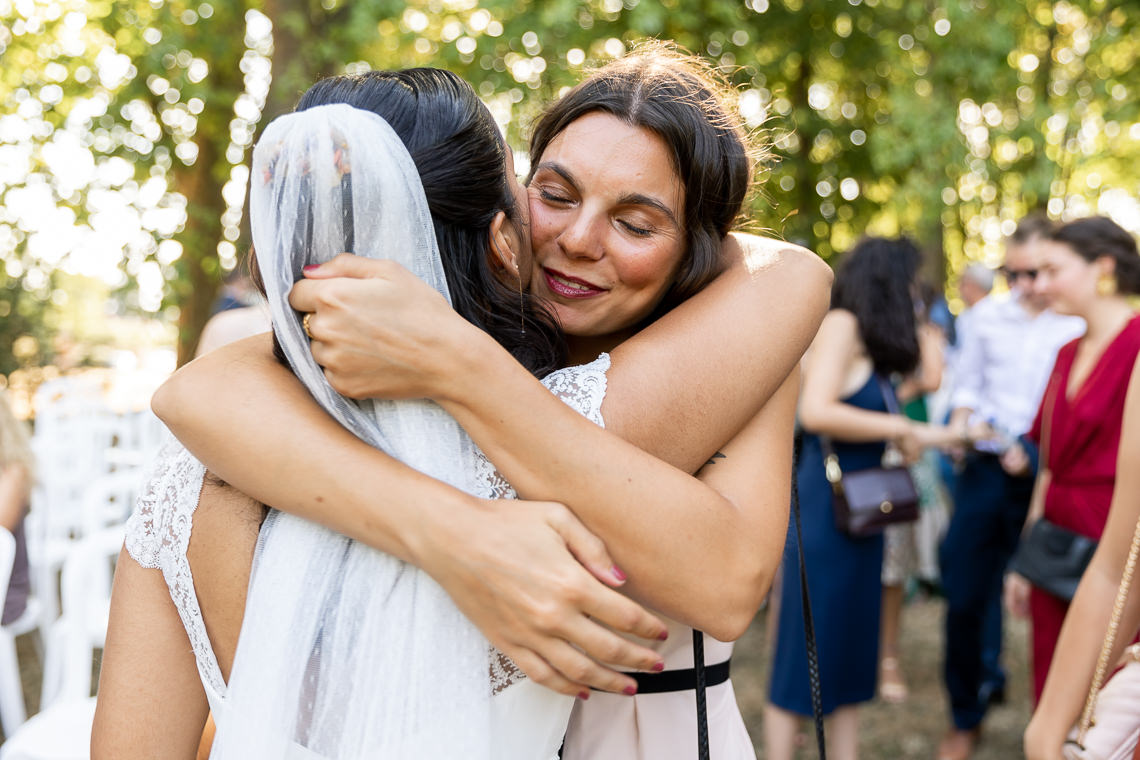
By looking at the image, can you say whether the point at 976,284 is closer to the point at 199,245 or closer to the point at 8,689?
the point at 8,689

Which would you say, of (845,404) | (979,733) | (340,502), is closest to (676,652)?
(340,502)

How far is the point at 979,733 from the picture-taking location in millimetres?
4812

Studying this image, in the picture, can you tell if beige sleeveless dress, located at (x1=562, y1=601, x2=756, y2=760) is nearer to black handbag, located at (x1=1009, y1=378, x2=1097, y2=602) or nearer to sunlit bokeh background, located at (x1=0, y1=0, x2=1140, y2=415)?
black handbag, located at (x1=1009, y1=378, x2=1097, y2=602)

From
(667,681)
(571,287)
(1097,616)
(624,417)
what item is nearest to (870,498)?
Result: (1097,616)

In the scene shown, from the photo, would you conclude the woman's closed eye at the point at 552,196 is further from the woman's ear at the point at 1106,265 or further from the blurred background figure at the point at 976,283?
the blurred background figure at the point at 976,283

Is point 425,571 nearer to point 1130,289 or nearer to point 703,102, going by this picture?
point 703,102

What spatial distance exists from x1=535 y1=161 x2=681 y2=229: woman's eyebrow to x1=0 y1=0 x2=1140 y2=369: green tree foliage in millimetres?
5942

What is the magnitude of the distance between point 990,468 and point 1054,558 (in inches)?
66.6

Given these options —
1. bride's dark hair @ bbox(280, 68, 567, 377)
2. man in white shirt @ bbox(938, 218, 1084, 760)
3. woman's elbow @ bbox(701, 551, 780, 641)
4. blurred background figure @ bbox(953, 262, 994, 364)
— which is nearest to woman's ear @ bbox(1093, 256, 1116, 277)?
man in white shirt @ bbox(938, 218, 1084, 760)

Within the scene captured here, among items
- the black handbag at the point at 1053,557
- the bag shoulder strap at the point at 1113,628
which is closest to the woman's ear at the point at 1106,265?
the black handbag at the point at 1053,557

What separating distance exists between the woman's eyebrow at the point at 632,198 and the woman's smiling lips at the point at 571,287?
160mm

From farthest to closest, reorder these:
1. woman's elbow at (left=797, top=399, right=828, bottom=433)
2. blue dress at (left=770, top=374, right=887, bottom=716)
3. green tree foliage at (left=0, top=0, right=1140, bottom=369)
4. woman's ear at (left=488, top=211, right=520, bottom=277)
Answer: green tree foliage at (left=0, top=0, right=1140, bottom=369) < woman's elbow at (left=797, top=399, right=828, bottom=433) < blue dress at (left=770, top=374, right=887, bottom=716) < woman's ear at (left=488, top=211, right=520, bottom=277)

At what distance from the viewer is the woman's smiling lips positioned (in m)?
1.67

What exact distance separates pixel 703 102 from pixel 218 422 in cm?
100
